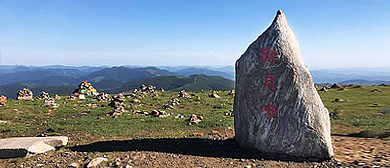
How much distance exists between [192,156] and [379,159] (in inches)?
330

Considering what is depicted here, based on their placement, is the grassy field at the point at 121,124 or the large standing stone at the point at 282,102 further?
the grassy field at the point at 121,124

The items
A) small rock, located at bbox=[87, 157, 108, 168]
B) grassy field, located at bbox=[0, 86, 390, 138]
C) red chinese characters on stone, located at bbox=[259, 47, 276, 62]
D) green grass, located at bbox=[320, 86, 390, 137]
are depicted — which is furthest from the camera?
green grass, located at bbox=[320, 86, 390, 137]

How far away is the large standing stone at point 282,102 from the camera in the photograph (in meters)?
11.2

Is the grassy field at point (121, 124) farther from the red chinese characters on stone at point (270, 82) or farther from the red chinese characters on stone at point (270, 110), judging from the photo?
the red chinese characters on stone at point (270, 82)

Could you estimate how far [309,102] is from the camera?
11.3 meters

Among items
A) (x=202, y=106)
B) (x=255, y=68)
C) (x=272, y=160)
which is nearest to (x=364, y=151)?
(x=272, y=160)

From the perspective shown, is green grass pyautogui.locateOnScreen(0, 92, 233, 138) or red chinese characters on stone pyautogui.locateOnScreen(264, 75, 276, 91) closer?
red chinese characters on stone pyautogui.locateOnScreen(264, 75, 276, 91)

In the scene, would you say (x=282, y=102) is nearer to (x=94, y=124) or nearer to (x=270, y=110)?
(x=270, y=110)

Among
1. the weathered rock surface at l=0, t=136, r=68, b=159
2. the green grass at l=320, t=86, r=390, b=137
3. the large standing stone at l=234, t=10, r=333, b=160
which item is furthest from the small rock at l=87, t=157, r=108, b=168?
the green grass at l=320, t=86, r=390, b=137

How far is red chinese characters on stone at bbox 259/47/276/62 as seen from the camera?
37.9 ft

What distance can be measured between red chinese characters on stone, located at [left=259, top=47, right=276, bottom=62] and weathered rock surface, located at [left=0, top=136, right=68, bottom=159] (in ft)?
37.7

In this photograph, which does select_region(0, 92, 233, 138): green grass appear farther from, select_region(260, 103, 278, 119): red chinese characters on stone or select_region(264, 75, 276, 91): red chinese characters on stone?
select_region(264, 75, 276, 91): red chinese characters on stone

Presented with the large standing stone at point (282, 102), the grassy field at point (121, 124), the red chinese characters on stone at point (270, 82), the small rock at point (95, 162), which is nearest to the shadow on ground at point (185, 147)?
the large standing stone at point (282, 102)

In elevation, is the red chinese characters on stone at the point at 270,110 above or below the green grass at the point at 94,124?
above
